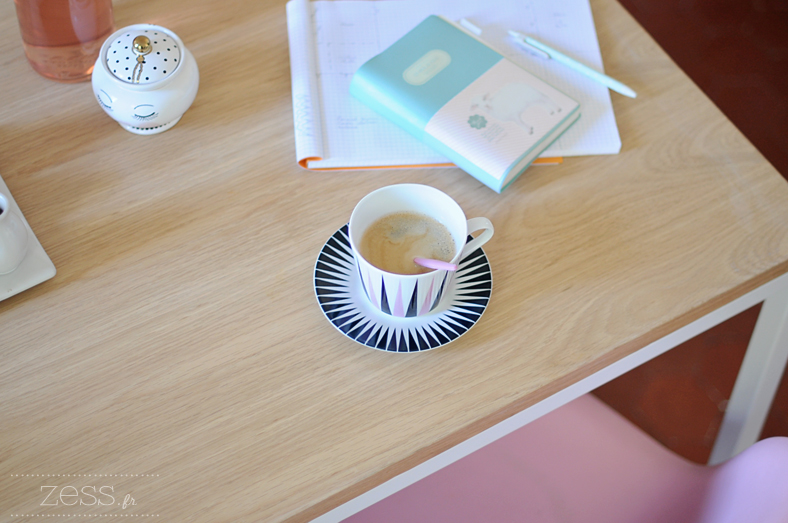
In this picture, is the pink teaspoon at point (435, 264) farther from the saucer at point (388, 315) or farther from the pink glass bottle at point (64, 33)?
the pink glass bottle at point (64, 33)

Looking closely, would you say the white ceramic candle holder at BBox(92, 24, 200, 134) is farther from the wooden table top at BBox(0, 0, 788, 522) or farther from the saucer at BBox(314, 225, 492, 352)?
the saucer at BBox(314, 225, 492, 352)

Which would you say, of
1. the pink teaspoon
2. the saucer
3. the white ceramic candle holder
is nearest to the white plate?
the white ceramic candle holder

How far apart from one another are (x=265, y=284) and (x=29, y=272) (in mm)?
240

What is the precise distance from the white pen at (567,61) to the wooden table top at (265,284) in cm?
2

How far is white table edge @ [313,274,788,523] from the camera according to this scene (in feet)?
2.06

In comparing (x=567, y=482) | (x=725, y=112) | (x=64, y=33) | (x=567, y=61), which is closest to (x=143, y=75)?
(x=64, y=33)

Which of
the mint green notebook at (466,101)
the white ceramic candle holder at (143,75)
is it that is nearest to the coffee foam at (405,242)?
the mint green notebook at (466,101)

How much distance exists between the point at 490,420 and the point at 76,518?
0.37 metres

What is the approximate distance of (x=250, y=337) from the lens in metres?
0.65

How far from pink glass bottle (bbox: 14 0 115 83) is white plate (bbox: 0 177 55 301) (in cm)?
22

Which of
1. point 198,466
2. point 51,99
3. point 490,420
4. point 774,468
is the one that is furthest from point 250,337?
point 774,468

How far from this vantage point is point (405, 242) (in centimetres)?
64

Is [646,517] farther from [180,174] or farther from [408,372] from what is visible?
[180,174]

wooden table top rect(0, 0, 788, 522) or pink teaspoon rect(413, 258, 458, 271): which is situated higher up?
pink teaspoon rect(413, 258, 458, 271)
